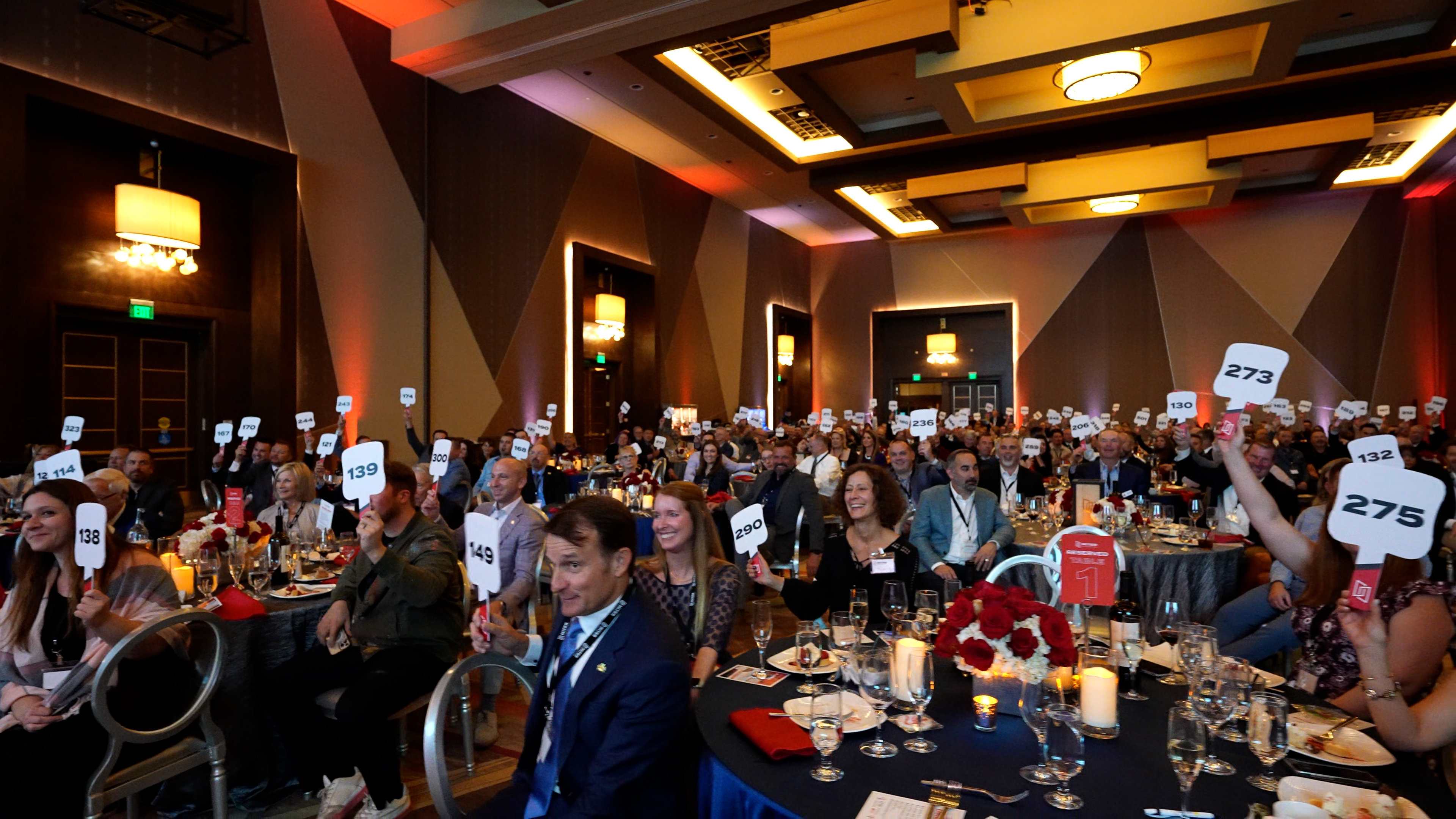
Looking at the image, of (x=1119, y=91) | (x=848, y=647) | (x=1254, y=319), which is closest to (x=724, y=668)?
(x=848, y=647)

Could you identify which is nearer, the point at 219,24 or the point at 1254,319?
the point at 219,24

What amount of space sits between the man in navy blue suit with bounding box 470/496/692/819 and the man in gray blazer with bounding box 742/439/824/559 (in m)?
4.04

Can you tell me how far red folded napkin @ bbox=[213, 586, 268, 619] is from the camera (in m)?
3.15

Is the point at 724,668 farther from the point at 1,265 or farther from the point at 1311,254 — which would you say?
the point at 1311,254

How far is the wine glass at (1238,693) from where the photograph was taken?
174 centimetres

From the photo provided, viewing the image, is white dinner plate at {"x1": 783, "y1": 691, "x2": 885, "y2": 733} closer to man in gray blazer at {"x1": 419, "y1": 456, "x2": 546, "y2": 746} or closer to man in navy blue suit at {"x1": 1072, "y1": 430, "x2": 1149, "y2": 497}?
man in gray blazer at {"x1": 419, "y1": 456, "x2": 546, "y2": 746}

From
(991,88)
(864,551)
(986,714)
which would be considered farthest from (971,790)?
(991,88)

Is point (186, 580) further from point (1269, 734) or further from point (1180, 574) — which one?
point (1180, 574)

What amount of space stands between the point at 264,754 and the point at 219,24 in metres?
5.58

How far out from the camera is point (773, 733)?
181 cm

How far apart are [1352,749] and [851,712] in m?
1.10

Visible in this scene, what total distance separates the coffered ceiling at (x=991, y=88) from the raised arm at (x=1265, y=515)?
21.2ft

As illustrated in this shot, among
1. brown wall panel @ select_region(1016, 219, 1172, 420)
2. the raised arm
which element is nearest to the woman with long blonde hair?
the raised arm

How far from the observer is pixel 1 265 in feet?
20.0
